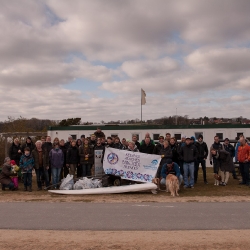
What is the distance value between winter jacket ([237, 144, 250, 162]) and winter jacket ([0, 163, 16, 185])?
9.10 meters

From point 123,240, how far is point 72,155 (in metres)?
7.51

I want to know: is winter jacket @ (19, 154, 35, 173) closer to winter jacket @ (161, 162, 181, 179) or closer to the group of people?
the group of people

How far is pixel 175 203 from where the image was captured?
9672 millimetres

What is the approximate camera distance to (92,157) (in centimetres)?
1319

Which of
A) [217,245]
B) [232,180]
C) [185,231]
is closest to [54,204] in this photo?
[185,231]

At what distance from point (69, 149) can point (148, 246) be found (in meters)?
8.00

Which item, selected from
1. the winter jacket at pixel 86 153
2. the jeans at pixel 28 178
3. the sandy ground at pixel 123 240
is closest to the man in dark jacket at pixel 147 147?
the winter jacket at pixel 86 153

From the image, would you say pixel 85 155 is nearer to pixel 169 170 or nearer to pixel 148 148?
pixel 148 148

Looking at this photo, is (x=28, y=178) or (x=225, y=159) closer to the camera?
(x=28, y=178)

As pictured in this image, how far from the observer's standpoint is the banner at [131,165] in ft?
40.9

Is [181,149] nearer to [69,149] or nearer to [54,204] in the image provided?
[69,149]

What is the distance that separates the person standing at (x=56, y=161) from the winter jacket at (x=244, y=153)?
7.15m

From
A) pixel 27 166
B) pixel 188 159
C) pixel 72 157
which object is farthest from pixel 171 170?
pixel 27 166

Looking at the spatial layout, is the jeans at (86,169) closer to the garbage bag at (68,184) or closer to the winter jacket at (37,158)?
the garbage bag at (68,184)
